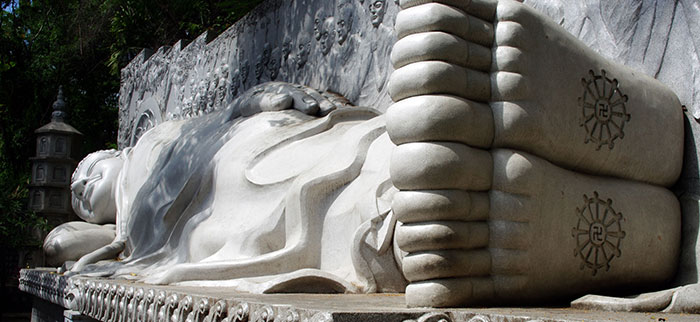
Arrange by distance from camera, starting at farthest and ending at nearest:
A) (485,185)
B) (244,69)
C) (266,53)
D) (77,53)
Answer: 1. (77,53)
2. (244,69)
3. (266,53)
4. (485,185)

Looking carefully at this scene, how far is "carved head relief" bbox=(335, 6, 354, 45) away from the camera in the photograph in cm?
440

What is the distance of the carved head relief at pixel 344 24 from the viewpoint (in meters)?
4.40

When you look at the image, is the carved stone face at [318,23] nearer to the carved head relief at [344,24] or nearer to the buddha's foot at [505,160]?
the carved head relief at [344,24]

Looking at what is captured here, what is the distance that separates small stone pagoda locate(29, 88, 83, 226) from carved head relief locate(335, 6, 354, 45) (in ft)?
16.8

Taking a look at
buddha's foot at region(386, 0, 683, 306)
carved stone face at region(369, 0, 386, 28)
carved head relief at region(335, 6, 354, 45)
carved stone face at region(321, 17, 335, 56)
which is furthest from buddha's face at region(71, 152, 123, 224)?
buddha's foot at region(386, 0, 683, 306)

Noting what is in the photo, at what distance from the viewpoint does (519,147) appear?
65.2 inches

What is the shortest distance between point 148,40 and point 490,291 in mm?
10720

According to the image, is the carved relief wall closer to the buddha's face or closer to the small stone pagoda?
the small stone pagoda

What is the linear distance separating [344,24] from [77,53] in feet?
29.7

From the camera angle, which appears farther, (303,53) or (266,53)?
(266,53)

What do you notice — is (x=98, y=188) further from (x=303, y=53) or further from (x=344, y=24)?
(x=344, y=24)

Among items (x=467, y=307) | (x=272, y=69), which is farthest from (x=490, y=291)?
(x=272, y=69)

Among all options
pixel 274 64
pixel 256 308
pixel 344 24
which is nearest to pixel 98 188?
pixel 274 64

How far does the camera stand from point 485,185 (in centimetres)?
160
